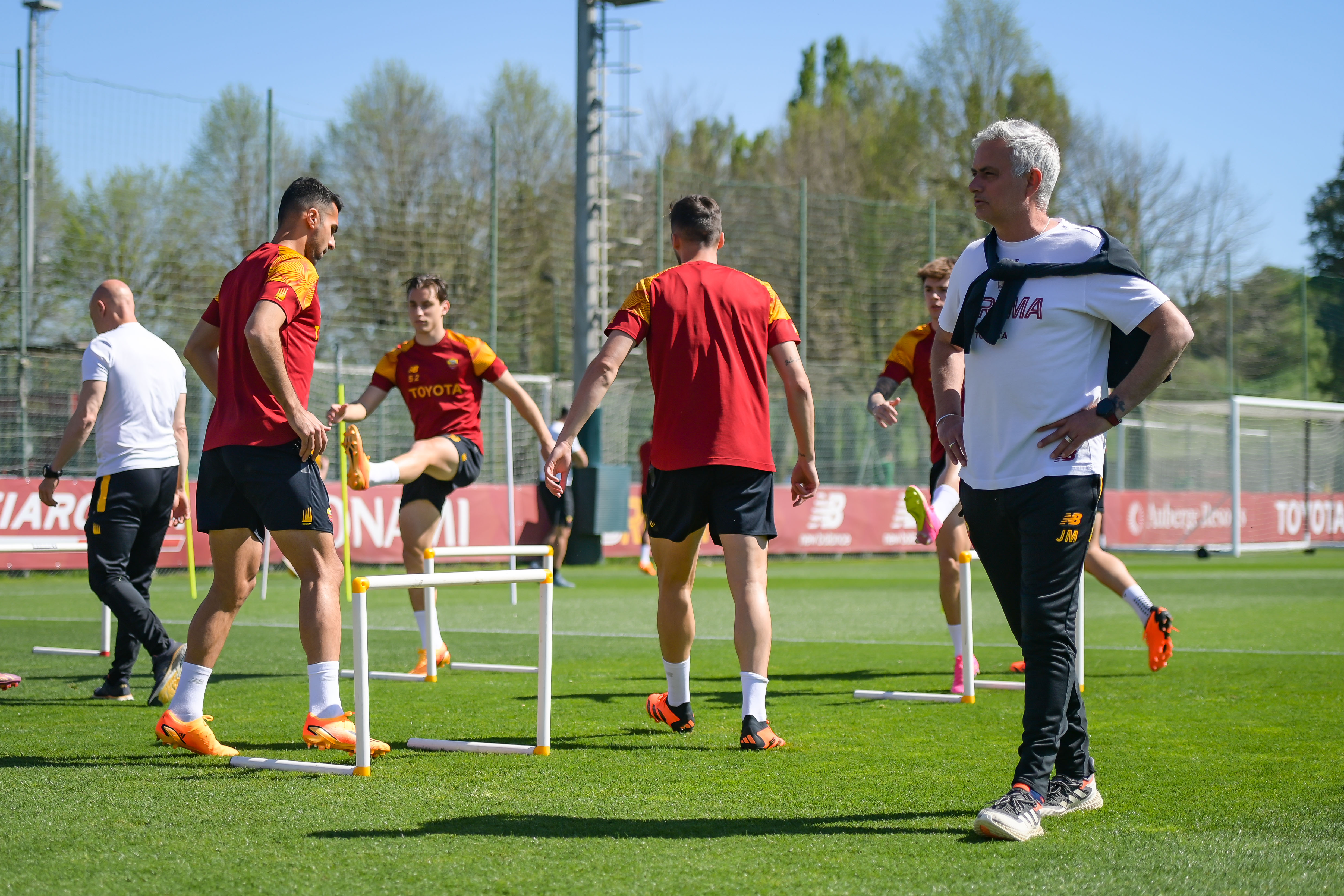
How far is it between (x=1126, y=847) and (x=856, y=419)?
2242 centimetres

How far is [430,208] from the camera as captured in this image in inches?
910

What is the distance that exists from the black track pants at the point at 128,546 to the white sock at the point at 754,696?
114 inches

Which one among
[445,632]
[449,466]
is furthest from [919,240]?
[449,466]

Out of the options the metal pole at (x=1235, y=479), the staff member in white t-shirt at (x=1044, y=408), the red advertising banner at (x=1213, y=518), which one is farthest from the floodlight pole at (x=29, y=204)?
the metal pole at (x=1235, y=479)

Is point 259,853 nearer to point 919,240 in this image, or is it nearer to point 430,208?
point 430,208

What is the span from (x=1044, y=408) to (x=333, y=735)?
266 centimetres

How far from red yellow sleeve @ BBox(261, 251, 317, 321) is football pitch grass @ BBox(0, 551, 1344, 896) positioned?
1.60 m

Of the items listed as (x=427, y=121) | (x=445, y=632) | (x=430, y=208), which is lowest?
(x=445, y=632)

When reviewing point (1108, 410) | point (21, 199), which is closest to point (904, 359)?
point (1108, 410)

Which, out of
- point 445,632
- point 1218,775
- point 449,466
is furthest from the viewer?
point 445,632

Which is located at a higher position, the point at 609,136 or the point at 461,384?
the point at 609,136

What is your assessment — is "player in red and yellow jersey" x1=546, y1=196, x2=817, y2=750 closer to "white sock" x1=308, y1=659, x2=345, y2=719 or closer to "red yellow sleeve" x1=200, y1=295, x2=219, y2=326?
"white sock" x1=308, y1=659, x2=345, y2=719

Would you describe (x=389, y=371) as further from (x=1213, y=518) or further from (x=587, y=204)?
(x=1213, y=518)

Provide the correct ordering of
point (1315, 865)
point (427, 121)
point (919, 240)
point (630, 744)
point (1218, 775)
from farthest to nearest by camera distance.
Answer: point (919, 240), point (427, 121), point (630, 744), point (1218, 775), point (1315, 865)
